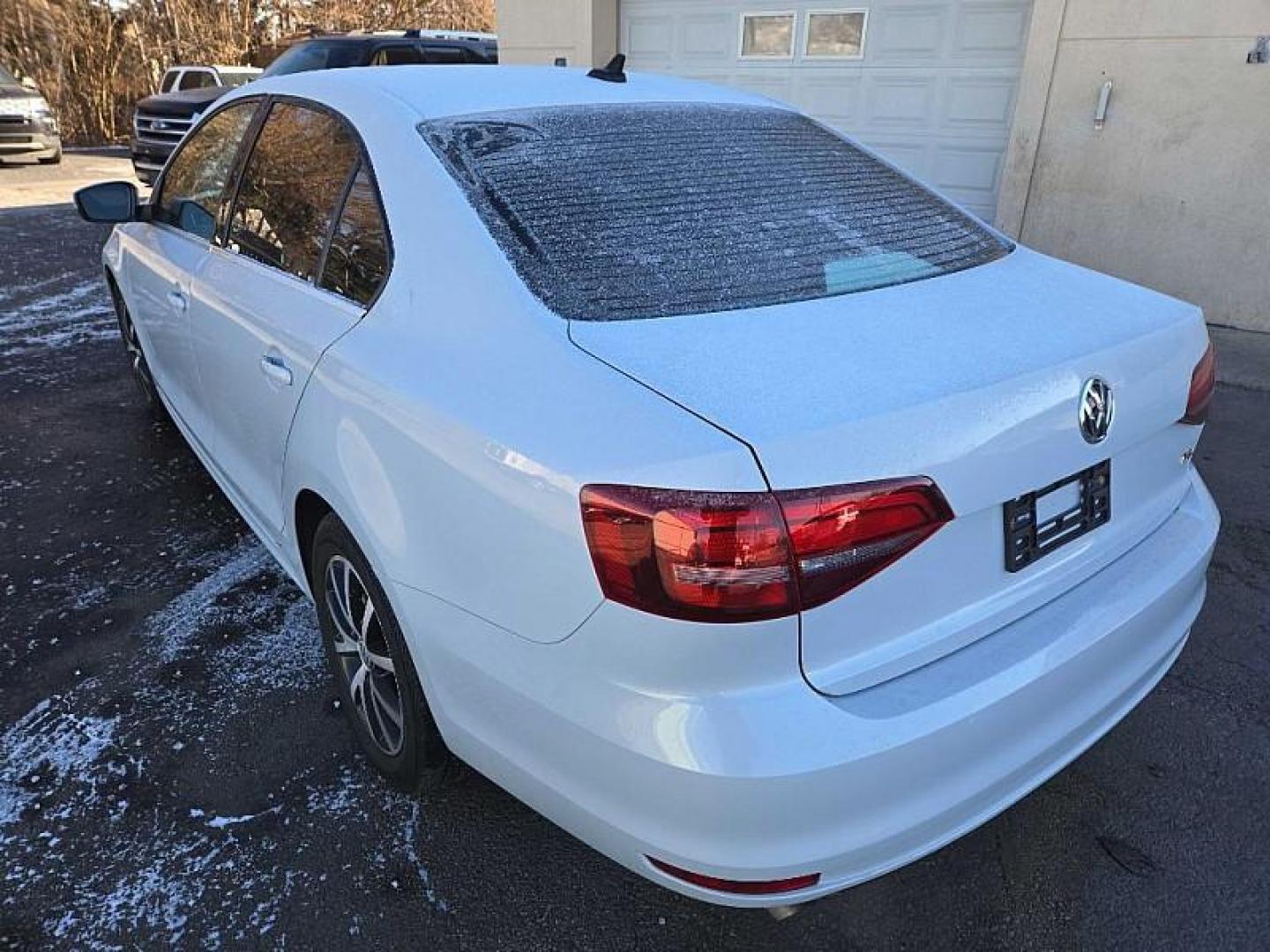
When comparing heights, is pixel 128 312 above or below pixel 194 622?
above

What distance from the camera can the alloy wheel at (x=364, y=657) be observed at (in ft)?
7.22

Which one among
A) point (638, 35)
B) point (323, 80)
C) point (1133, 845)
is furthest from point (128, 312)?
point (638, 35)

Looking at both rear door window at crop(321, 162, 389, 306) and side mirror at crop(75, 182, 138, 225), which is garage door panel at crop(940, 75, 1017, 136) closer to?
side mirror at crop(75, 182, 138, 225)

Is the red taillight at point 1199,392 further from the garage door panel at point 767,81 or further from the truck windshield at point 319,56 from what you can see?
the truck windshield at point 319,56

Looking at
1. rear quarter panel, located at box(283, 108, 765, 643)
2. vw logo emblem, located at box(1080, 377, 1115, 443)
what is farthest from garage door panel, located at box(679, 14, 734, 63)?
vw logo emblem, located at box(1080, 377, 1115, 443)

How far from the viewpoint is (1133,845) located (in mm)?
2209

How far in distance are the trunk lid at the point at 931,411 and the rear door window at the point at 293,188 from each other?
3.50 feet

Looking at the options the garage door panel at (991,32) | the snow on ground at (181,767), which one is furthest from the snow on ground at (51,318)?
the garage door panel at (991,32)

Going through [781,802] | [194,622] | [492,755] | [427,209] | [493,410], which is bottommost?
[194,622]

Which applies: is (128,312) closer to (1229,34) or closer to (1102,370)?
(1102,370)

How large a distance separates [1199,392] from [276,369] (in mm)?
2183

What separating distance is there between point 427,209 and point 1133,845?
7.23 feet

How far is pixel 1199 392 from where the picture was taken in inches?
80.0

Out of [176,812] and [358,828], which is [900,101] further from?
[176,812]
